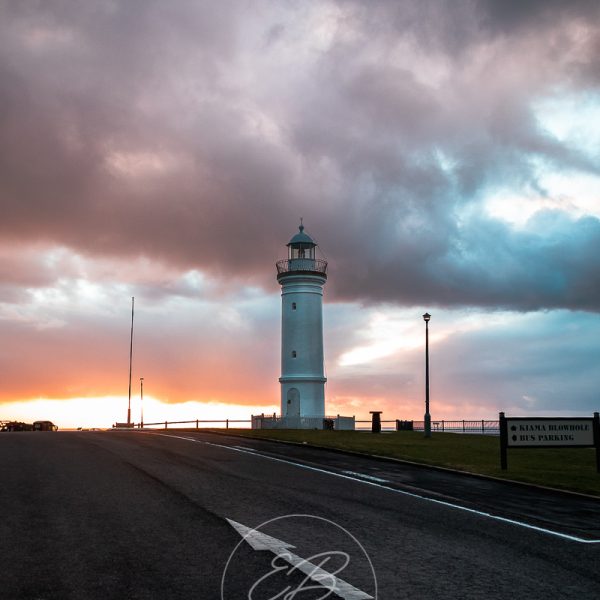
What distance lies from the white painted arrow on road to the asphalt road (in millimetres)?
36

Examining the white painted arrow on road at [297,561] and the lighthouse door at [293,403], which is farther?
the lighthouse door at [293,403]

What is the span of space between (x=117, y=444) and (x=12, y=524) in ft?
50.0

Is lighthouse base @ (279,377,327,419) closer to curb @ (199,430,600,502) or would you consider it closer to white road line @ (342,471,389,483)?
curb @ (199,430,600,502)

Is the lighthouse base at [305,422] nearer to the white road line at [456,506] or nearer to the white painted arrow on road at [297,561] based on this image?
the white road line at [456,506]

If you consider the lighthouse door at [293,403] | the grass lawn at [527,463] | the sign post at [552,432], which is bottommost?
the grass lawn at [527,463]

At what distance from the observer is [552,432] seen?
833 inches

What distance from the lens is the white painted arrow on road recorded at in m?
7.23

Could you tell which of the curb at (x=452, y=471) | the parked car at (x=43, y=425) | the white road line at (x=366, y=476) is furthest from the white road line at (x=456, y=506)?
the parked car at (x=43, y=425)

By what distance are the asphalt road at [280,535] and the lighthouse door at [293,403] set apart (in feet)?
123

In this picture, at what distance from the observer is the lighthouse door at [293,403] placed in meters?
55.7

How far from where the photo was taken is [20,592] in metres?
7.16

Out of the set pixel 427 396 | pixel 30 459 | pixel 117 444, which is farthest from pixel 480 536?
pixel 427 396

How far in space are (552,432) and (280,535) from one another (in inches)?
534

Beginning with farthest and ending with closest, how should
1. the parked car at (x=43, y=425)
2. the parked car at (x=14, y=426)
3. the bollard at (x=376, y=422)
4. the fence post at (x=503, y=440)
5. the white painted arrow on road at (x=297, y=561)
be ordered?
the parked car at (x=43, y=425) < the parked car at (x=14, y=426) < the bollard at (x=376, y=422) < the fence post at (x=503, y=440) < the white painted arrow on road at (x=297, y=561)
